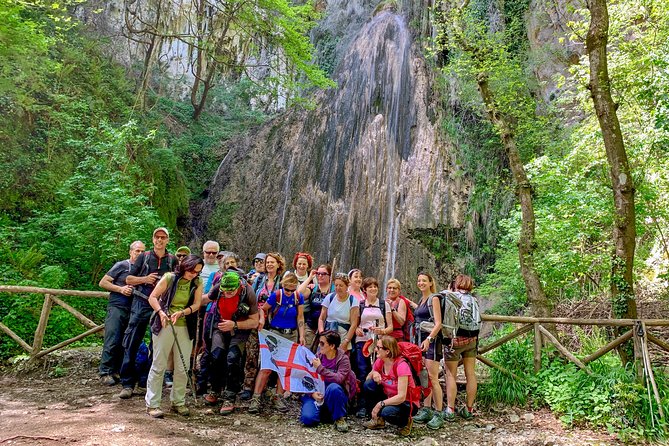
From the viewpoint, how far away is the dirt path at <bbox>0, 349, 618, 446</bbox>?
3.47m

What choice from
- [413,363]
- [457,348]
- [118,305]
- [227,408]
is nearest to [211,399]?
[227,408]

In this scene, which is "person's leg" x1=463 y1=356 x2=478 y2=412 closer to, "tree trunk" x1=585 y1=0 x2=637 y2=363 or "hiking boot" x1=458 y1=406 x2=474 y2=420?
"hiking boot" x1=458 y1=406 x2=474 y2=420

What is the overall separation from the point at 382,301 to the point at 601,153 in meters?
5.56

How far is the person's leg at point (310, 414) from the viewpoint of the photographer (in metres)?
4.19

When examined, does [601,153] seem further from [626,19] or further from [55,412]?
[55,412]

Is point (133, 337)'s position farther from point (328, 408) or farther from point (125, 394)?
point (328, 408)

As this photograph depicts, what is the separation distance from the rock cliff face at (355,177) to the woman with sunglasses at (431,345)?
8288mm

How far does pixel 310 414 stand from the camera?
4.19 m

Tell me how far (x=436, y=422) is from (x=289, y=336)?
1.70 m

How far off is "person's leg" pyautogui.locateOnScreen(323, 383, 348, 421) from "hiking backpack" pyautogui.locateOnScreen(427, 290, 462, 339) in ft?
4.10

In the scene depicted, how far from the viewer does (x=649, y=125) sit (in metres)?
7.01

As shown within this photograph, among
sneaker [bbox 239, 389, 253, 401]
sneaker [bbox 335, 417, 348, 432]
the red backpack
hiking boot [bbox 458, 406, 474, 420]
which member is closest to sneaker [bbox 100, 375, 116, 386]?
sneaker [bbox 239, 389, 253, 401]

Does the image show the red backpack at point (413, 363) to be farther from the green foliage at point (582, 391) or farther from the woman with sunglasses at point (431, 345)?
the green foliage at point (582, 391)

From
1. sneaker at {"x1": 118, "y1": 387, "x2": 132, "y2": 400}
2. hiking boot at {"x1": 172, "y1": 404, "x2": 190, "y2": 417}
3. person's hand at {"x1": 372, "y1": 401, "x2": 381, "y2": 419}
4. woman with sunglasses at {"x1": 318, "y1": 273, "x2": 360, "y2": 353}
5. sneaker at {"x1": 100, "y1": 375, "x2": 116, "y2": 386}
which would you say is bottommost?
sneaker at {"x1": 100, "y1": 375, "x2": 116, "y2": 386}
